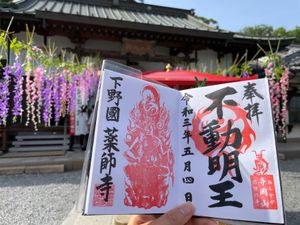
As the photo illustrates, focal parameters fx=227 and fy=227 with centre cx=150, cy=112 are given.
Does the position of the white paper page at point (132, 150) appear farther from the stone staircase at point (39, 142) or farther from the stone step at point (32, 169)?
the stone staircase at point (39, 142)

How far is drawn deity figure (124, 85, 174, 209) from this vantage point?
0.92m

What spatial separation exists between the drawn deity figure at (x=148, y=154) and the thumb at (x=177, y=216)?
5 cm

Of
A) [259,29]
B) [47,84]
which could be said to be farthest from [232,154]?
[259,29]

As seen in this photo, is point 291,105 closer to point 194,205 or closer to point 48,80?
point 48,80

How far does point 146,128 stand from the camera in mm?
1017

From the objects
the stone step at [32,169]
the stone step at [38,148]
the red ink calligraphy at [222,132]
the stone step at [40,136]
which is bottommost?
the stone step at [32,169]

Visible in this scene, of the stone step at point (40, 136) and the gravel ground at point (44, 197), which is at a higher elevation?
the stone step at point (40, 136)

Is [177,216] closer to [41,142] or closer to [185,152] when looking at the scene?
[185,152]

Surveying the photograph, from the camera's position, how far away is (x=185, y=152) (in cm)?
104

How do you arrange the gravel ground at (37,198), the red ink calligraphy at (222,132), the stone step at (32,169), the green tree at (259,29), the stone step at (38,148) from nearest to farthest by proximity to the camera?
the red ink calligraphy at (222,132), the gravel ground at (37,198), the stone step at (32,169), the stone step at (38,148), the green tree at (259,29)

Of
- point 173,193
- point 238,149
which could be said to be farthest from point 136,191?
point 238,149

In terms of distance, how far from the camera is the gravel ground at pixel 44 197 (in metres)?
3.28

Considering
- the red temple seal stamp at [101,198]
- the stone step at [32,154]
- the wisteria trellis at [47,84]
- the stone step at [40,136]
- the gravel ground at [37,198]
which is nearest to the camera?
the red temple seal stamp at [101,198]

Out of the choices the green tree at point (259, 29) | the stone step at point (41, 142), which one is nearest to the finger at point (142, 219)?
the stone step at point (41, 142)
